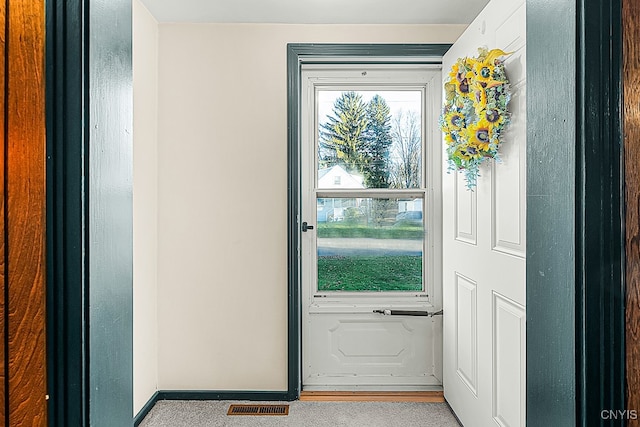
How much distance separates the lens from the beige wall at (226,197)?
10.3 feet

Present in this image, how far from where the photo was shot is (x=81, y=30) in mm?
832

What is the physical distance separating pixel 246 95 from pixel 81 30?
2.35 m

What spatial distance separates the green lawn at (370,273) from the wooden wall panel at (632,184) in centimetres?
250

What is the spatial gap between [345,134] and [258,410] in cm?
182

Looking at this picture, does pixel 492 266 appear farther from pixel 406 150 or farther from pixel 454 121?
pixel 406 150

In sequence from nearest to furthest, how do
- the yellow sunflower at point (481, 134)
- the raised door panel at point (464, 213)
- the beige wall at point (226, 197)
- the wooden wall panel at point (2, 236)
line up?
the wooden wall panel at point (2, 236) → the yellow sunflower at point (481, 134) → the raised door panel at point (464, 213) → the beige wall at point (226, 197)

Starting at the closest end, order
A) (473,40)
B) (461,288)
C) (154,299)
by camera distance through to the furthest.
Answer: (473,40) < (461,288) < (154,299)

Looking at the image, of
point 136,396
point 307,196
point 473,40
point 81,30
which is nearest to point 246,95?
point 307,196

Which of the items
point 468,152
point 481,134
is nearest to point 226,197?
point 468,152

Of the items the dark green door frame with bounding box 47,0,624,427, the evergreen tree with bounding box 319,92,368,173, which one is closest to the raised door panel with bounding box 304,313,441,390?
the evergreen tree with bounding box 319,92,368,173

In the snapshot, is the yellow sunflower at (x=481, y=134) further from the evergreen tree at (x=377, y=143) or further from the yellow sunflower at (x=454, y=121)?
the evergreen tree at (x=377, y=143)

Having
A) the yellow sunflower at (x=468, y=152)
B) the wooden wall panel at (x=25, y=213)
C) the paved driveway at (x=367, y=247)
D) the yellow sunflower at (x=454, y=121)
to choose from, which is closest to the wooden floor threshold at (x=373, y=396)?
the paved driveway at (x=367, y=247)

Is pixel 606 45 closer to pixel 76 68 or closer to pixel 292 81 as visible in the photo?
pixel 76 68

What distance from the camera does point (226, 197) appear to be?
3145mm
